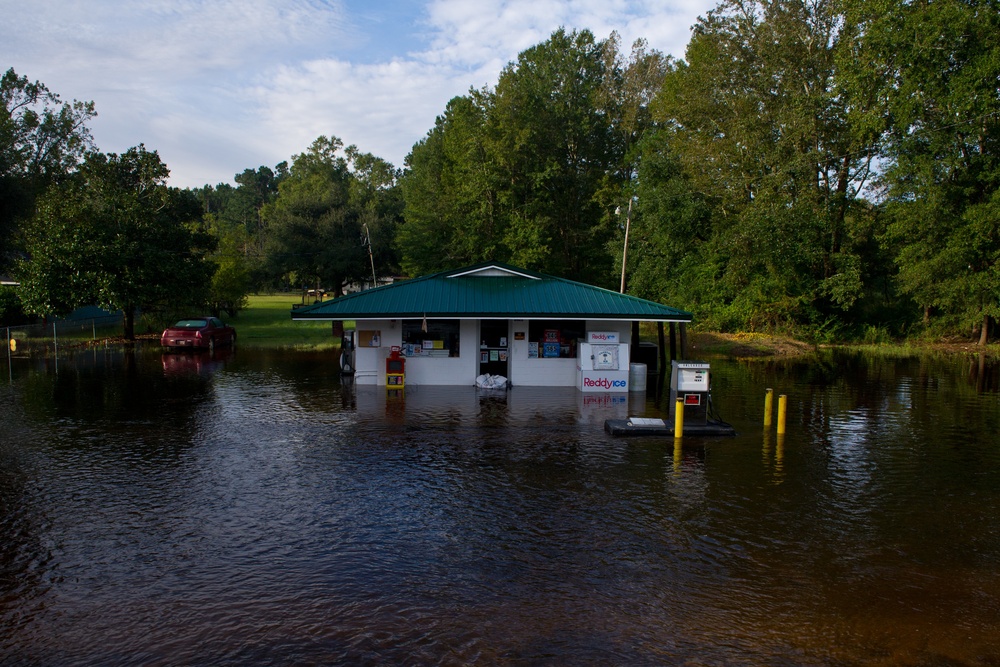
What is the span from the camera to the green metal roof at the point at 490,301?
1884 cm

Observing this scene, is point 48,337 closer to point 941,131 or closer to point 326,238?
point 326,238

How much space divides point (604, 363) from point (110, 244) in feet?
77.4

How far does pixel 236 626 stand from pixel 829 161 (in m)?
40.6

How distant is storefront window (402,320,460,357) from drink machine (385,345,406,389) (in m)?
0.69

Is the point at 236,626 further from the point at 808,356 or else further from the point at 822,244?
the point at 822,244

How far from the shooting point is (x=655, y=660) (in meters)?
5.74

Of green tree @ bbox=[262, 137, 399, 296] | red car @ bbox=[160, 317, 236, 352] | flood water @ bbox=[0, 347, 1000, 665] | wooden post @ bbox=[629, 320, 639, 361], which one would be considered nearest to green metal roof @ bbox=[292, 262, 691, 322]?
wooden post @ bbox=[629, 320, 639, 361]

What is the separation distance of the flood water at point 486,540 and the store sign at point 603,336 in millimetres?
4276

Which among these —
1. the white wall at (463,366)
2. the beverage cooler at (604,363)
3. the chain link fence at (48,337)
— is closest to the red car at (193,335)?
the chain link fence at (48,337)

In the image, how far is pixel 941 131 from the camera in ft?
112

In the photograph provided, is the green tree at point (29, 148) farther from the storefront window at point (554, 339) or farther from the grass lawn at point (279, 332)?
the storefront window at point (554, 339)

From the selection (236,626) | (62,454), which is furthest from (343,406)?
(236,626)

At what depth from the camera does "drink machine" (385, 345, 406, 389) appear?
19.5 m

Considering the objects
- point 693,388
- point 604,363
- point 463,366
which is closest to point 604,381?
point 604,363
